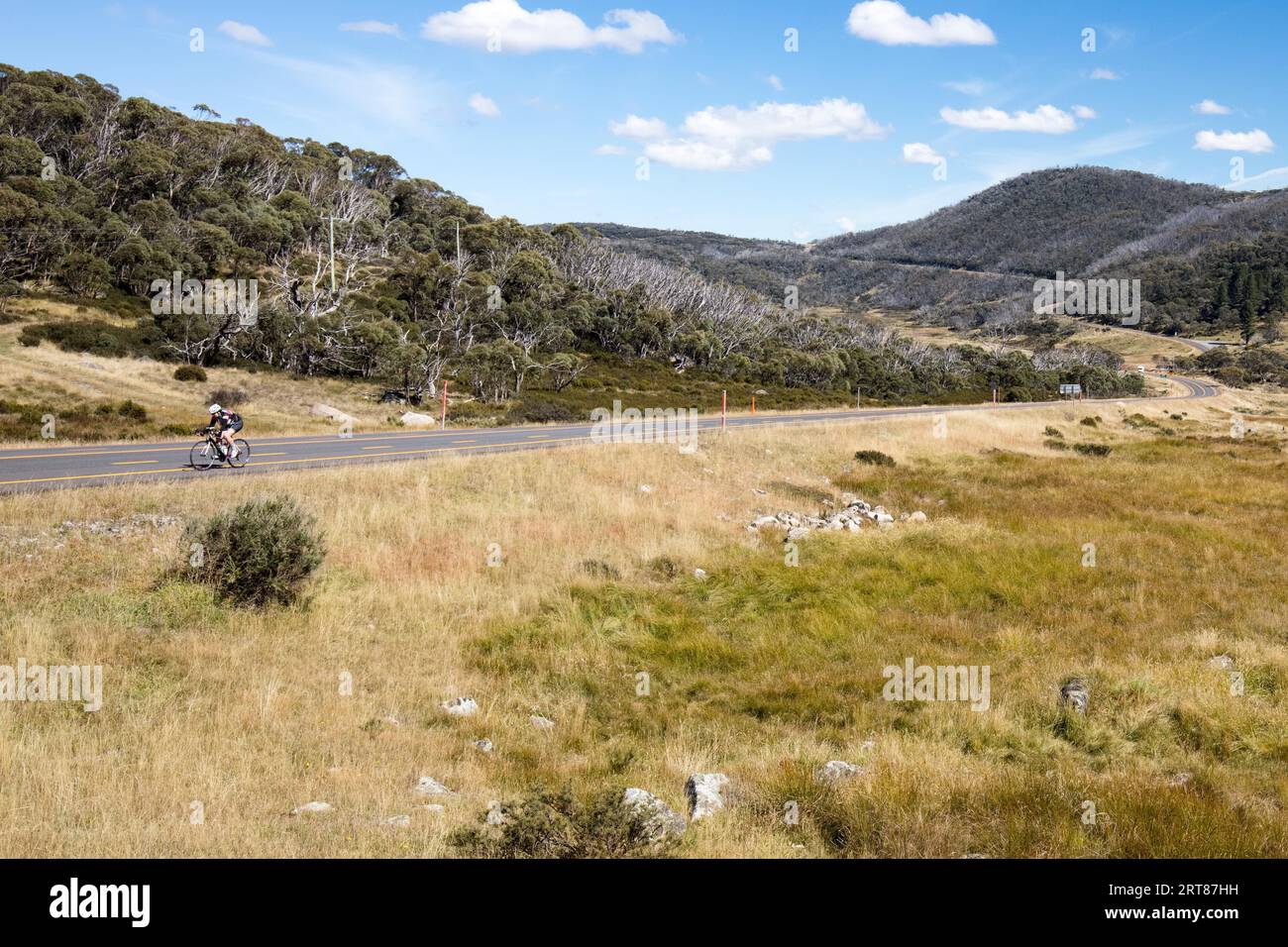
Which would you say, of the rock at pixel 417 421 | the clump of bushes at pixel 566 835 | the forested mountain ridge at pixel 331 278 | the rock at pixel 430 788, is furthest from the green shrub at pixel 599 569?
the forested mountain ridge at pixel 331 278

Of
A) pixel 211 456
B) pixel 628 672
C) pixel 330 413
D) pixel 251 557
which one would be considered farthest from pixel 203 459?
pixel 330 413

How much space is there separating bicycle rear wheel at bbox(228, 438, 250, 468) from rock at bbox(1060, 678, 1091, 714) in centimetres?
1591

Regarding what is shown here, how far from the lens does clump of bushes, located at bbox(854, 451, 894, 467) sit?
90.3ft

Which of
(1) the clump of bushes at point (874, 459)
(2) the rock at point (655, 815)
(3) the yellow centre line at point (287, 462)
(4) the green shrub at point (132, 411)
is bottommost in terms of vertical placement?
(2) the rock at point (655, 815)

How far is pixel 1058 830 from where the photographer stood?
17.8 ft

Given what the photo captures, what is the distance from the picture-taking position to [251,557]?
10.0 m

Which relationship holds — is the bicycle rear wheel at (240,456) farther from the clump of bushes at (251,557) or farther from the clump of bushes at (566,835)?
the clump of bushes at (566,835)

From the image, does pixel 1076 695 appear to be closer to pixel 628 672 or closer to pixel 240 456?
pixel 628 672

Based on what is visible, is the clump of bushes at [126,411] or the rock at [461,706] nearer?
the rock at [461,706]

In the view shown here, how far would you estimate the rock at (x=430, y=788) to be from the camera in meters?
5.99

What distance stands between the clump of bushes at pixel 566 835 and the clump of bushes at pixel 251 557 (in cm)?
624

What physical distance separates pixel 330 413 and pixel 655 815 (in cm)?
3270

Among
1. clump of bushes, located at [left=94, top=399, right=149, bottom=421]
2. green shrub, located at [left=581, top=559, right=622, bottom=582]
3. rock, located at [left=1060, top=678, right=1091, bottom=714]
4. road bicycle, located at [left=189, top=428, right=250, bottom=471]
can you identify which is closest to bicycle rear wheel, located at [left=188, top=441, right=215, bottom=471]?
road bicycle, located at [left=189, top=428, right=250, bottom=471]
